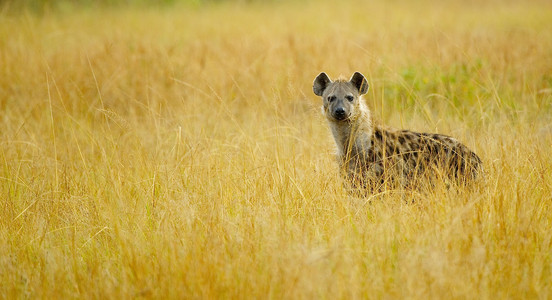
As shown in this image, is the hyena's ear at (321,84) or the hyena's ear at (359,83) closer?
the hyena's ear at (359,83)

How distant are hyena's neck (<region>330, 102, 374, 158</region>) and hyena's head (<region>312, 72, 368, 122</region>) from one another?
0.07m

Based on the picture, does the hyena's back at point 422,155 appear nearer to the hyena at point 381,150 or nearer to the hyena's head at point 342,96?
the hyena at point 381,150

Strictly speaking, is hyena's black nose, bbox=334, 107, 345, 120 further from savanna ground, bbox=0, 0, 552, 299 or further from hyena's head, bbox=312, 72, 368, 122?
savanna ground, bbox=0, 0, 552, 299

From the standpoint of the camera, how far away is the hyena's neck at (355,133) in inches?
201

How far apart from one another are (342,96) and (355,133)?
35cm

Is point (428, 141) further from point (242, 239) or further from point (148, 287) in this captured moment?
point (148, 287)

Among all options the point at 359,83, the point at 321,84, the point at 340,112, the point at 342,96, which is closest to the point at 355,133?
the point at 340,112

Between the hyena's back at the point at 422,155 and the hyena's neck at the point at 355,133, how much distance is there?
83 millimetres

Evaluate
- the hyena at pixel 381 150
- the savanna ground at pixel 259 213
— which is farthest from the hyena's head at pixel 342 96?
the savanna ground at pixel 259 213

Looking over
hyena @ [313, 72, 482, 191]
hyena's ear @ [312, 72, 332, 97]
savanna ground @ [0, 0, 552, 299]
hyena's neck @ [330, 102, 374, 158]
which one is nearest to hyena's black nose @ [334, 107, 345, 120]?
hyena @ [313, 72, 482, 191]

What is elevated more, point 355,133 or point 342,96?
point 342,96

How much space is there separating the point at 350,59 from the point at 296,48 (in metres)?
1.21

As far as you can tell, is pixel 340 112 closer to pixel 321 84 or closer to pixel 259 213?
pixel 321 84

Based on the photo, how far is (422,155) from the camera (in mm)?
4910
